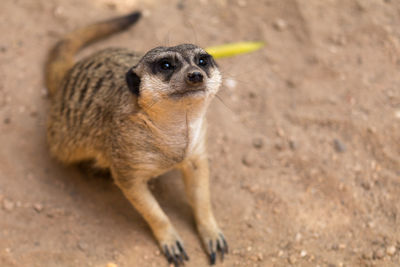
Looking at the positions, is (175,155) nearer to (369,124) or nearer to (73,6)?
(369,124)

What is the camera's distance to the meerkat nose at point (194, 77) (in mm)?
1639

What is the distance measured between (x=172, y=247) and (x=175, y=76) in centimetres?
104


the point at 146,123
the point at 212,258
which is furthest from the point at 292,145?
the point at 146,123

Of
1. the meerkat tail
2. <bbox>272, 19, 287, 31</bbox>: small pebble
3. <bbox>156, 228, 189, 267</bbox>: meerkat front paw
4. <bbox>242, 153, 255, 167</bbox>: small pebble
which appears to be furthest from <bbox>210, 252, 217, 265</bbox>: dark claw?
<bbox>272, 19, 287, 31</bbox>: small pebble

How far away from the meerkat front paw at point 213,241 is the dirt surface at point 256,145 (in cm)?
5

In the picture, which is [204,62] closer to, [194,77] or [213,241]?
[194,77]

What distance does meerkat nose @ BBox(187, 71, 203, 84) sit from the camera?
5.38 feet

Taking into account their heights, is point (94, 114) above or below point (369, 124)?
above

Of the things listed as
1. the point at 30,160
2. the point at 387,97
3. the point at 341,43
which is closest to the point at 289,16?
the point at 341,43

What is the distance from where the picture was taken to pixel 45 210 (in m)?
2.50

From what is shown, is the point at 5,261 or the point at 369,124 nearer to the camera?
the point at 5,261

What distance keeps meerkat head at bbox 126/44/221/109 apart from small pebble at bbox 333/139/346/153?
1.25 meters

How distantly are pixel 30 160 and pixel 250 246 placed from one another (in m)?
1.45

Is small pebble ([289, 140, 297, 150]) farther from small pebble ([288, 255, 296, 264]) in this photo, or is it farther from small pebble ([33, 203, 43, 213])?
small pebble ([33, 203, 43, 213])
